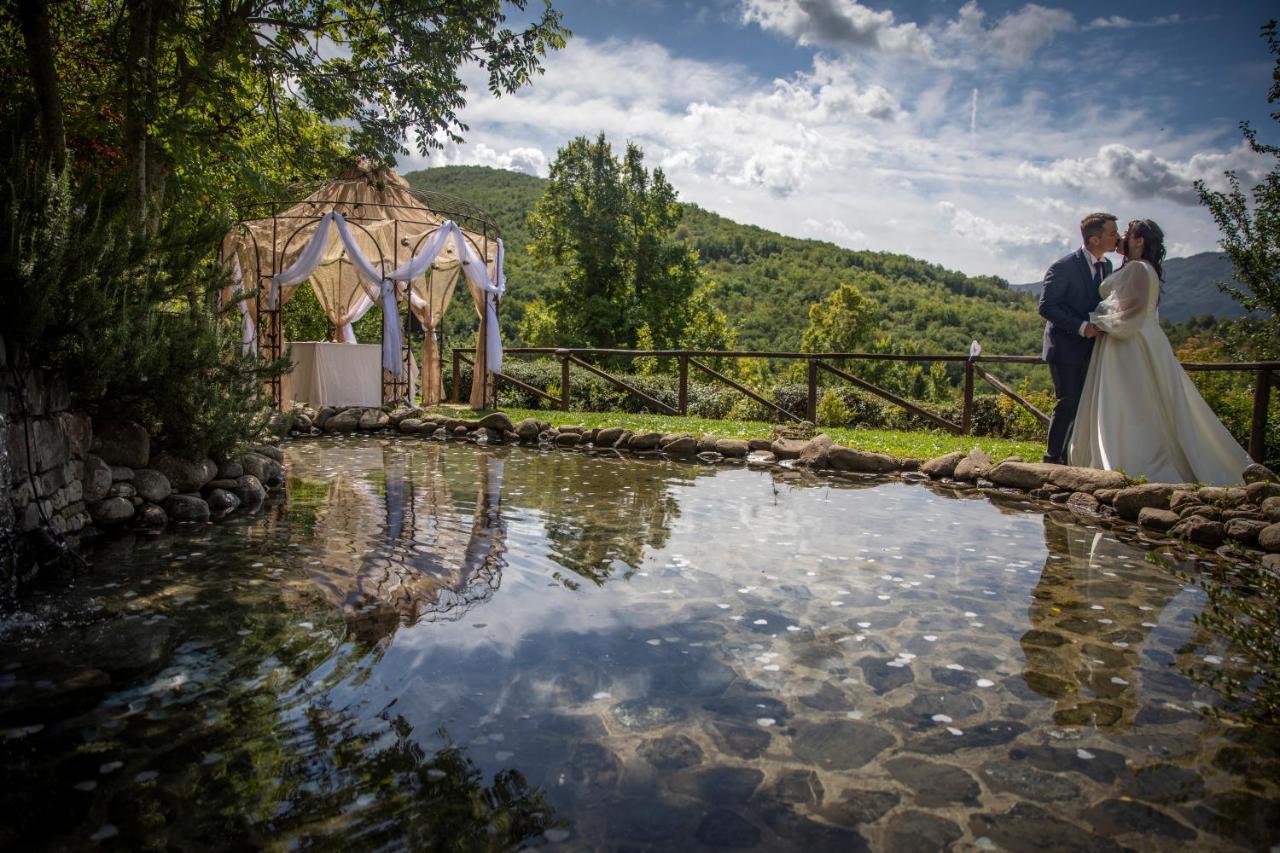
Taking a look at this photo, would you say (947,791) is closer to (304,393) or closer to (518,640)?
(518,640)

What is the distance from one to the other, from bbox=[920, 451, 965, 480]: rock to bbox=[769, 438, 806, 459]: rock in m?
1.50

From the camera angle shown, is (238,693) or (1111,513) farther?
(1111,513)

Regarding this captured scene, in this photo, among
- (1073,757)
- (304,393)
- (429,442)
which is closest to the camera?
(1073,757)

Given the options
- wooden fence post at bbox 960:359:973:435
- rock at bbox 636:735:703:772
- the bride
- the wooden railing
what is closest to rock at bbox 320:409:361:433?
the wooden railing

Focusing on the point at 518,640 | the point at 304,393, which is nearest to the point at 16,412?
the point at 518,640

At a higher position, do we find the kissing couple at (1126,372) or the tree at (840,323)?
the tree at (840,323)

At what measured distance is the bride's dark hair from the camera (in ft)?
23.7

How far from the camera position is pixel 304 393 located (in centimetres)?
1277

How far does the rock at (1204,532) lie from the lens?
5.49 m

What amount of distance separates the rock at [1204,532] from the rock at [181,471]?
7.35m

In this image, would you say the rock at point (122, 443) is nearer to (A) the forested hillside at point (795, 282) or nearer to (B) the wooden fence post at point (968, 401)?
(B) the wooden fence post at point (968, 401)

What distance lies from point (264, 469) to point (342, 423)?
5301 mm

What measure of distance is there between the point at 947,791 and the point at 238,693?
2465 millimetres

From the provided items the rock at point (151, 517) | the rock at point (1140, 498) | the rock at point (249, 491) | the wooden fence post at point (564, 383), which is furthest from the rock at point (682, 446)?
the rock at point (151, 517)
